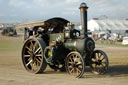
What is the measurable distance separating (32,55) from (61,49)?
47.9 inches

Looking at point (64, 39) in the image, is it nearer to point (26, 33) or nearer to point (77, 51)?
point (77, 51)

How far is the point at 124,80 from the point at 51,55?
8.88ft

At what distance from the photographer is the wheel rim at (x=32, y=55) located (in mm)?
7888

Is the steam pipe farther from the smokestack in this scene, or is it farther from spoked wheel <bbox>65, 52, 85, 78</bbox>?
spoked wheel <bbox>65, 52, 85, 78</bbox>

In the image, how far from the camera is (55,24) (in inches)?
338

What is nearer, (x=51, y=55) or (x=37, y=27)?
(x=51, y=55)

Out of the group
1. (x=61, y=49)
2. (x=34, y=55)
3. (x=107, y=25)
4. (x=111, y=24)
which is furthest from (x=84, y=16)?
(x=111, y=24)

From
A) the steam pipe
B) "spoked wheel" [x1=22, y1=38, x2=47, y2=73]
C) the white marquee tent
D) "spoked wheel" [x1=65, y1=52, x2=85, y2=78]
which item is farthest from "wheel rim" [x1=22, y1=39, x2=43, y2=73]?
the white marquee tent

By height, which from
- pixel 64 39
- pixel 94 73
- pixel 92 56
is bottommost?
pixel 94 73

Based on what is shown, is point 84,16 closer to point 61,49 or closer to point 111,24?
point 61,49

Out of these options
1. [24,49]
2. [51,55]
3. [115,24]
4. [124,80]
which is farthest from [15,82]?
[115,24]

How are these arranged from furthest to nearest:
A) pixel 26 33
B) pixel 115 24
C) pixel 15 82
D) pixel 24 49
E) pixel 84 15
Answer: pixel 115 24 → pixel 26 33 → pixel 24 49 → pixel 84 15 → pixel 15 82

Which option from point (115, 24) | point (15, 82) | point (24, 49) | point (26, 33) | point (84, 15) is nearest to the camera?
point (15, 82)

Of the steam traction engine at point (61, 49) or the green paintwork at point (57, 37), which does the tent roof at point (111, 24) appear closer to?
the steam traction engine at point (61, 49)
